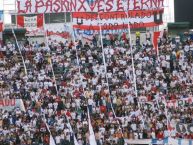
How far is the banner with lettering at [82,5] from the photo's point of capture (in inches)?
1831

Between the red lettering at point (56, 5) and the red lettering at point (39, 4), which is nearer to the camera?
the red lettering at point (39, 4)

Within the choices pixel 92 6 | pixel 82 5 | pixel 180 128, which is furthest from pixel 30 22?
pixel 180 128

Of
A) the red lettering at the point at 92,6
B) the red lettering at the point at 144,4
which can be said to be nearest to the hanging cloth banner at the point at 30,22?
the red lettering at the point at 92,6

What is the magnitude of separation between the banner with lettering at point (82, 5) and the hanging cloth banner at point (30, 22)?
3577 millimetres

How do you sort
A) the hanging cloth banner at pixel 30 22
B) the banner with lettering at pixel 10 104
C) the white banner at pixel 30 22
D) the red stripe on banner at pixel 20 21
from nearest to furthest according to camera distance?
the banner with lettering at pixel 10 104 → the hanging cloth banner at pixel 30 22 → the red stripe on banner at pixel 20 21 → the white banner at pixel 30 22

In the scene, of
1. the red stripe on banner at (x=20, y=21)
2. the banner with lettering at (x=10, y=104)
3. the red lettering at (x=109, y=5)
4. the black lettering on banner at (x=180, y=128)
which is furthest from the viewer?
the red stripe on banner at (x=20, y=21)

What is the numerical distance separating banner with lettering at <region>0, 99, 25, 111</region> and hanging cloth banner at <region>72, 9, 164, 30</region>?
7.55m

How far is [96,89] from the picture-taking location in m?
42.2

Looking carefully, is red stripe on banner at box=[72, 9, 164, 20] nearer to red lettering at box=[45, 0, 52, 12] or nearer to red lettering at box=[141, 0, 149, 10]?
red lettering at box=[141, 0, 149, 10]

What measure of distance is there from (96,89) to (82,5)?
621 cm

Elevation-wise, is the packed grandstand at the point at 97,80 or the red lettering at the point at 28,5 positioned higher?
the red lettering at the point at 28,5

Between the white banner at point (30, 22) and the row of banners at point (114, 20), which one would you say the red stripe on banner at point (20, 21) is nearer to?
the white banner at point (30, 22)

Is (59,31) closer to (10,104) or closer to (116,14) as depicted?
(116,14)

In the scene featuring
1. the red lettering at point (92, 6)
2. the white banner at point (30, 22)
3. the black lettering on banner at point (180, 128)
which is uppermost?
the red lettering at point (92, 6)
